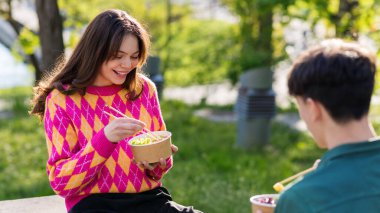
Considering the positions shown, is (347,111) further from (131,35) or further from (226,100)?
(226,100)

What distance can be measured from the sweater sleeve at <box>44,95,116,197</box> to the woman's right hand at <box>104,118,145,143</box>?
36 mm

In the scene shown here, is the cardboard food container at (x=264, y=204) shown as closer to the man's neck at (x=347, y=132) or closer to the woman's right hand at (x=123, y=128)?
the man's neck at (x=347, y=132)

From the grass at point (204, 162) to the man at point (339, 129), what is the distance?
7.22 feet

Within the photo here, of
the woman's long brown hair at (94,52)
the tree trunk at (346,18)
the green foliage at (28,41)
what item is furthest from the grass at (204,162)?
the tree trunk at (346,18)

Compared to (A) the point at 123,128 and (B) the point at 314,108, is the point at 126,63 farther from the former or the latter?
(B) the point at 314,108

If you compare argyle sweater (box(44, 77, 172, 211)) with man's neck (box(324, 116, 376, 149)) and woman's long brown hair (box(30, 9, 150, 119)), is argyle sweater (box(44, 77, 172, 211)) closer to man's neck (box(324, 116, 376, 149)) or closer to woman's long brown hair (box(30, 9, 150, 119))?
woman's long brown hair (box(30, 9, 150, 119))

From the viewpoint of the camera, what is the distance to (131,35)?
7.83ft

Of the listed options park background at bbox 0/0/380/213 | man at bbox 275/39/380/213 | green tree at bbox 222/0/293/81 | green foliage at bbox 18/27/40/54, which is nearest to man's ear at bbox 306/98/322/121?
man at bbox 275/39/380/213

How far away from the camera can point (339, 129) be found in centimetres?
153

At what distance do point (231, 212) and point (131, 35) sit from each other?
1.79 m

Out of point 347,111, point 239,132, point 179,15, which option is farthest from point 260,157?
point 179,15

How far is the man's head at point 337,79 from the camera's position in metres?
1.48

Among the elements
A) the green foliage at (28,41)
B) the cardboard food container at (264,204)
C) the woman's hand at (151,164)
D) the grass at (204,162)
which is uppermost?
the green foliage at (28,41)

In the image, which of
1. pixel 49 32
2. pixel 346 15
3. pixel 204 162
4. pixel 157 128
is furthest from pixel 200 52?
pixel 157 128
